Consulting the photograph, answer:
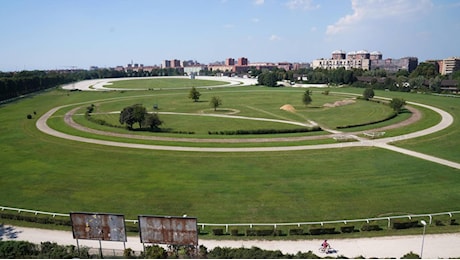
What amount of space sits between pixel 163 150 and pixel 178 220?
2557 cm

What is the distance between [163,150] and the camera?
45.2m

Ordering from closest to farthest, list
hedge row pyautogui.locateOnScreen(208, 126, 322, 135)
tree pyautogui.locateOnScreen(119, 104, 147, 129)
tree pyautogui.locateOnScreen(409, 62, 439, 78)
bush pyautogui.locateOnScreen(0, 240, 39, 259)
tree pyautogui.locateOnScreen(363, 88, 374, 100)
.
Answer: bush pyautogui.locateOnScreen(0, 240, 39, 259), hedge row pyautogui.locateOnScreen(208, 126, 322, 135), tree pyautogui.locateOnScreen(119, 104, 147, 129), tree pyautogui.locateOnScreen(363, 88, 374, 100), tree pyautogui.locateOnScreen(409, 62, 439, 78)

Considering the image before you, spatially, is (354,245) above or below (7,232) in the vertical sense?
below

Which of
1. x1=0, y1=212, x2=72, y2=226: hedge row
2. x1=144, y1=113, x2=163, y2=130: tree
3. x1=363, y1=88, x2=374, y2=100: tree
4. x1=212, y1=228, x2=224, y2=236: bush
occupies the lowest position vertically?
x1=212, y1=228, x2=224, y2=236: bush

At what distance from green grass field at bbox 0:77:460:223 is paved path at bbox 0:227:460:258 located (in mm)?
3191

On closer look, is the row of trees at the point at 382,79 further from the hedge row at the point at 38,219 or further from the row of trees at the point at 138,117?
the hedge row at the point at 38,219

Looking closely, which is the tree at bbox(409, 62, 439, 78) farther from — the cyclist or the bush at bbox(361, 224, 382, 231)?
the cyclist

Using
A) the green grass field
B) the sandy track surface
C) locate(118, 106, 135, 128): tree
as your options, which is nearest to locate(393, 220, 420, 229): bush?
the sandy track surface

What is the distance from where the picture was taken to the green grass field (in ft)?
93.4

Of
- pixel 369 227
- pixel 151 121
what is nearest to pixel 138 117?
pixel 151 121

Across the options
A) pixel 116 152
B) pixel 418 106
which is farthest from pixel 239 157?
pixel 418 106

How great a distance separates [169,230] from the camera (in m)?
20.6

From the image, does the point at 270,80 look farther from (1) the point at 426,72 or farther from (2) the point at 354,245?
(2) the point at 354,245

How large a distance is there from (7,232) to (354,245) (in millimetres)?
25074
